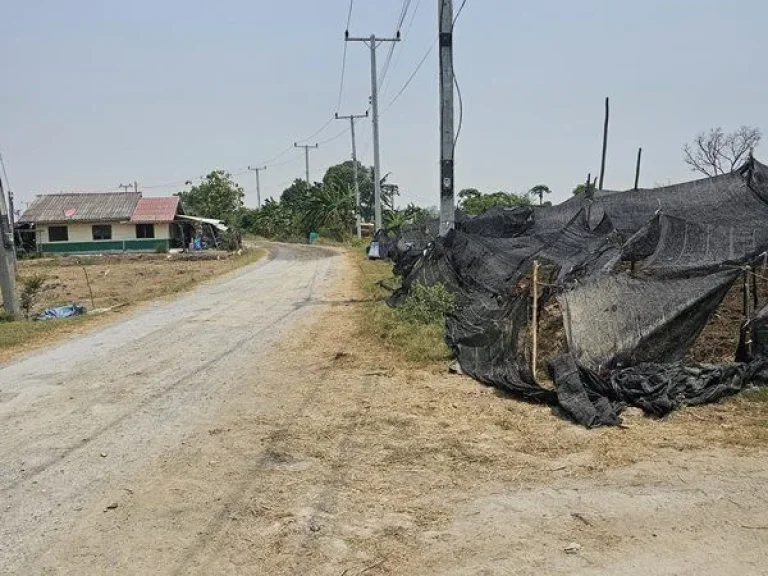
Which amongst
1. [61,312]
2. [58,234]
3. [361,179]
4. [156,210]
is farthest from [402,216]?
[61,312]

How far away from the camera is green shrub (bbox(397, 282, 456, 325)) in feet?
35.7

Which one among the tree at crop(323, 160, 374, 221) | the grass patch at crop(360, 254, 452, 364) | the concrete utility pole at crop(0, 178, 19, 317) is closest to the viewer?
the grass patch at crop(360, 254, 452, 364)

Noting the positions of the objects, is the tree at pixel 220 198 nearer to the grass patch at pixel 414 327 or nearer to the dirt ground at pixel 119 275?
the dirt ground at pixel 119 275

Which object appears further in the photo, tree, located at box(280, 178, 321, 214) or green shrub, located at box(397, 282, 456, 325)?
tree, located at box(280, 178, 321, 214)

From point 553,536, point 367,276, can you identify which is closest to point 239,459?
point 553,536

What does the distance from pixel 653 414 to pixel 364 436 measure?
2.48 m

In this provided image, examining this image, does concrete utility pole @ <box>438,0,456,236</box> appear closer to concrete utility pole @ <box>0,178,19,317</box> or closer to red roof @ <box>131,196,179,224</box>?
concrete utility pole @ <box>0,178,19,317</box>

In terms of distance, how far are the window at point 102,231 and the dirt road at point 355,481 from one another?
3969cm

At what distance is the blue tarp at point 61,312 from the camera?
48.7 ft

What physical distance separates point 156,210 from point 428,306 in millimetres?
37953

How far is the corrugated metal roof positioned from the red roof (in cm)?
39

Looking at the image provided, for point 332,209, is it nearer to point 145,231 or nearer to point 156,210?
point 156,210

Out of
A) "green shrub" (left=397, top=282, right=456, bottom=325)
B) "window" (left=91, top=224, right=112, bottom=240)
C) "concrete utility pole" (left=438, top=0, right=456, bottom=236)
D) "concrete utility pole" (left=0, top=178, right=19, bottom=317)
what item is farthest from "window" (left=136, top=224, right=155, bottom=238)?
"green shrub" (left=397, top=282, right=456, bottom=325)

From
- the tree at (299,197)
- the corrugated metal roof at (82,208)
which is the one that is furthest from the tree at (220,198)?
the corrugated metal roof at (82,208)
